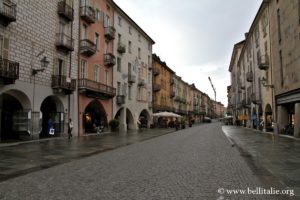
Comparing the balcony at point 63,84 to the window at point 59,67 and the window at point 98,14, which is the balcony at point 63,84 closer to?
the window at point 59,67

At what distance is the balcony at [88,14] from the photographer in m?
28.1

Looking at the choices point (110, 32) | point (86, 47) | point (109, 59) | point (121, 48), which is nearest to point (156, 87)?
point (121, 48)

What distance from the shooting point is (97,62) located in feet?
105

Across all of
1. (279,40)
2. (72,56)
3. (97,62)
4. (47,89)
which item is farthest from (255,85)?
(47,89)

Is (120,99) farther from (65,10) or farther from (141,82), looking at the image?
(65,10)

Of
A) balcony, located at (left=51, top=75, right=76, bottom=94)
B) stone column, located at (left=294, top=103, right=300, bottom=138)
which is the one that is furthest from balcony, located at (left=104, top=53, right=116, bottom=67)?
stone column, located at (left=294, top=103, right=300, bottom=138)

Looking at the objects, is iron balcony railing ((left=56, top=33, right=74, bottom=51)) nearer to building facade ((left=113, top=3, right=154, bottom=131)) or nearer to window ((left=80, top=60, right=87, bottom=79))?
window ((left=80, top=60, right=87, bottom=79))

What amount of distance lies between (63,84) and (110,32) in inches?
473

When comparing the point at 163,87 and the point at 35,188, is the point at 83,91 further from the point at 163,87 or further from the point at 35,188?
the point at 163,87

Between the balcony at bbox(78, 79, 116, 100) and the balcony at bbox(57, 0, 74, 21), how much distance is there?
5693 millimetres

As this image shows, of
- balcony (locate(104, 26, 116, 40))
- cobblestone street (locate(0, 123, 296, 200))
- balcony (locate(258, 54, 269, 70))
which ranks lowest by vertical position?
cobblestone street (locate(0, 123, 296, 200))

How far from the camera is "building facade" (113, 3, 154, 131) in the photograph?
3797cm

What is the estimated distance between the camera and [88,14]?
2862cm

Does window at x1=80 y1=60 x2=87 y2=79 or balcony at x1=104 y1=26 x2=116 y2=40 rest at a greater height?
balcony at x1=104 y1=26 x2=116 y2=40
